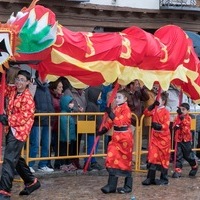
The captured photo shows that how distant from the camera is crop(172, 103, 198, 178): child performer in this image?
12102 millimetres

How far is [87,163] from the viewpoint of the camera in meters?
11.9

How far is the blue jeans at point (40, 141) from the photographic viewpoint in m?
11.7

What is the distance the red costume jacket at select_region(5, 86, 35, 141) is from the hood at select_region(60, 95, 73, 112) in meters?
2.41

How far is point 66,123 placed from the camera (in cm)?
1197

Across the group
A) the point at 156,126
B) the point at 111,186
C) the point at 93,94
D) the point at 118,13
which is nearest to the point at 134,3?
the point at 118,13

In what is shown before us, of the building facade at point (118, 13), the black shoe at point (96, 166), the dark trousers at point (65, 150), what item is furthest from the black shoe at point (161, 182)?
the building facade at point (118, 13)

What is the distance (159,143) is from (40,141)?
2.08 metres

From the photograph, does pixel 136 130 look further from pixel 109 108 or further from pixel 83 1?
pixel 83 1

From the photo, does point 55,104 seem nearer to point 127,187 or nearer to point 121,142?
point 121,142

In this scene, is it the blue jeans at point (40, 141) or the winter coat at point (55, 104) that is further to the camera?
the winter coat at point (55, 104)

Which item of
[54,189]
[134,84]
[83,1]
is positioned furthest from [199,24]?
[54,189]

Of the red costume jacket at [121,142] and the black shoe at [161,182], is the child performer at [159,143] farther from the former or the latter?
the red costume jacket at [121,142]

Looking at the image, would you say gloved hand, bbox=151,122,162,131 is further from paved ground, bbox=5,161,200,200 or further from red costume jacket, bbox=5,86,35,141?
red costume jacket, bbox=5,86,35,141

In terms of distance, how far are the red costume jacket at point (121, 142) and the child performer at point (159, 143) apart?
0.92m
